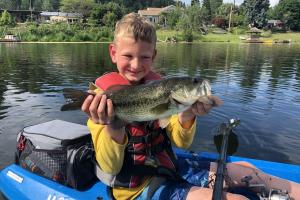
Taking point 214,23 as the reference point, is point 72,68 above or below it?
below

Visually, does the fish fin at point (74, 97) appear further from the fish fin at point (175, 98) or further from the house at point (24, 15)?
the house at point (24, 15)

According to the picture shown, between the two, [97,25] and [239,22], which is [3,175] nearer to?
[97,25]

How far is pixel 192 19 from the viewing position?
317 ft

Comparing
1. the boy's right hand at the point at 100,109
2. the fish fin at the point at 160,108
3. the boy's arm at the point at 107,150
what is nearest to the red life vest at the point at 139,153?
Answer: the boy's arm at the point at 107,150

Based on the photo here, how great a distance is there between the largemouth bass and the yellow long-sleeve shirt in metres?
0.56

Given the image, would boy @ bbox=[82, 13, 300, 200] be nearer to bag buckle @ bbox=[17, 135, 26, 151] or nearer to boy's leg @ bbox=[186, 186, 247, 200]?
boy's leg @ bbox=[186, 186, 247, 200]

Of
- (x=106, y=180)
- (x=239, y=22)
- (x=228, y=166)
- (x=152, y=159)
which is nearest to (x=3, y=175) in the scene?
(x=106, y=180)

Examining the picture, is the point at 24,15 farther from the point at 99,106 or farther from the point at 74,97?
the point at 99,106

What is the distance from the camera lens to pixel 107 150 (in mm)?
3934

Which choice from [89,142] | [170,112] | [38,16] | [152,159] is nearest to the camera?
[170,112]

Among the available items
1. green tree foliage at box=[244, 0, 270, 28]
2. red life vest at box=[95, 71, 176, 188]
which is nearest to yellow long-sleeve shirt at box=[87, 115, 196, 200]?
red life vest at box=[95, 71, 176, 188]

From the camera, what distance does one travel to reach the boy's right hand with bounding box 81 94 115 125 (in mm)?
3391

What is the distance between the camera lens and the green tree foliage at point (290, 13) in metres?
113

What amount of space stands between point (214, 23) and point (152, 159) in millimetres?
116216
